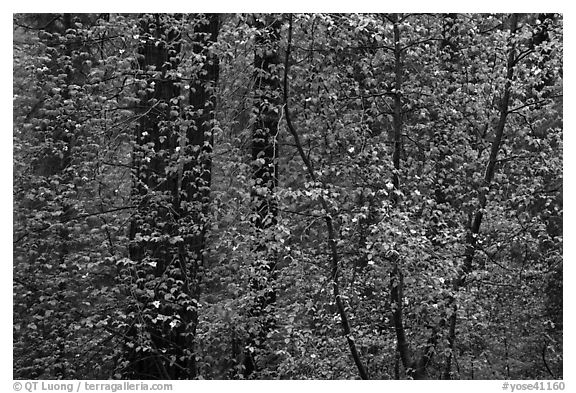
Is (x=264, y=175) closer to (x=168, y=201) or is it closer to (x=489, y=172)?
(x=168, y=201)

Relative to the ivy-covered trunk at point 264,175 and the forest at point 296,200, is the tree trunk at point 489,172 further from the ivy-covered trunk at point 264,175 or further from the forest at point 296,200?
the ivy-covered trunk at point 264,175

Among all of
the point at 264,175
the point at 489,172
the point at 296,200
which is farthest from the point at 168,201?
the point at 489,172

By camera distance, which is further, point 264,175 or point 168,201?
point 168,201

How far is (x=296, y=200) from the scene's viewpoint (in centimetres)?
796

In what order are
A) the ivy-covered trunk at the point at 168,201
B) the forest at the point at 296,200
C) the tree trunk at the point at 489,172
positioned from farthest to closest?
1. the tree trunk at the point at 489,172
2. the ivy-covered trunk at the point at 168,201
3. the forest at the point at 296,200

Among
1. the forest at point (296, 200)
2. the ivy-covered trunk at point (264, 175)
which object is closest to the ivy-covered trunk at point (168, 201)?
the forest at point (296, 200)

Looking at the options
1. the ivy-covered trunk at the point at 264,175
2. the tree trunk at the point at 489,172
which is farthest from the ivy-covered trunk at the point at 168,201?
the tree trunk at the point at 489,172

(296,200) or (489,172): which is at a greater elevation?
(489,172)

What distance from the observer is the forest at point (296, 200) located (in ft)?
26.1

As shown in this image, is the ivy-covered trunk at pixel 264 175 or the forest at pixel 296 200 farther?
the forest at pixel 296 200

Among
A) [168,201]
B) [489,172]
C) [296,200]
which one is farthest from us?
[489,172]

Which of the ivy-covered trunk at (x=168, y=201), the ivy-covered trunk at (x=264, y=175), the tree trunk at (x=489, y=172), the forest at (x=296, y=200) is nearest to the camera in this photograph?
the ivy-covered trunk at (x=264, y=175)
